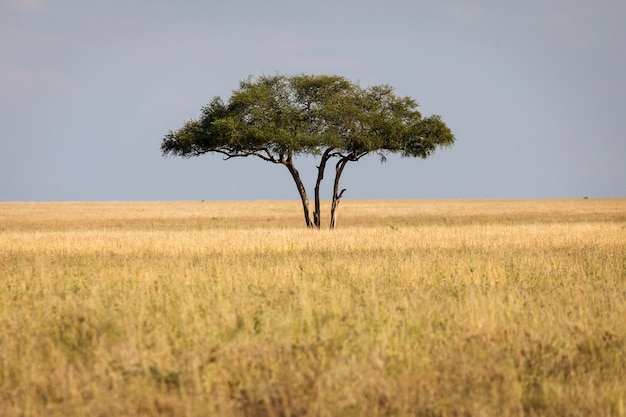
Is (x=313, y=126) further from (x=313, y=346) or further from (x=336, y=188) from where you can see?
(x=313, y=346)

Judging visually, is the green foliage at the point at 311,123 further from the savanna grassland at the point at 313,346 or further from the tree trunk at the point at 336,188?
the savanna grassland at the point at 313,346

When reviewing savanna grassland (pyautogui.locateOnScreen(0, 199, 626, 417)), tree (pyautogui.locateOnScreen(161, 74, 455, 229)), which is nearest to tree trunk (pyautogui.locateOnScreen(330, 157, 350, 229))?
tree (pyautogui.locateOnScreen(161, 74, 455, 229))

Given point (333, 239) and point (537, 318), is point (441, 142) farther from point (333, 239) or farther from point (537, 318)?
point (537, 318)

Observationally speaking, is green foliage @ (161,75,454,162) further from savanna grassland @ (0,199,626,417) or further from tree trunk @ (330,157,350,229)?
savanna grassland @ (0,199,626,417)

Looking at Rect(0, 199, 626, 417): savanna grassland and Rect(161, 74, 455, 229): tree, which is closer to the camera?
Rect(0, 199, 626, 417): savanna grassland

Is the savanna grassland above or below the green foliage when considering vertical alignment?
below

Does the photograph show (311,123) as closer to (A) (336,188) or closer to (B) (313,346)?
(A) (336,188)

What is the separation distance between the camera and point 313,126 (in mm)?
42344

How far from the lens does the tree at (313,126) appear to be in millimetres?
41281

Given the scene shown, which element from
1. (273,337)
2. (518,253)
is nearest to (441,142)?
(518,253)

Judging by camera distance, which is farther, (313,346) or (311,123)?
(311,123)

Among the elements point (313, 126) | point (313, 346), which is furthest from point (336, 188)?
point (313, 346)

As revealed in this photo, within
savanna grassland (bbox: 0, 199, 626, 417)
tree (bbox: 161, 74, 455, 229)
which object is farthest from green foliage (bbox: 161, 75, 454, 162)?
savanna grassland (bbox: 0, 199, 626, 417)

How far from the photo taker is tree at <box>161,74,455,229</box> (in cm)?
4128
